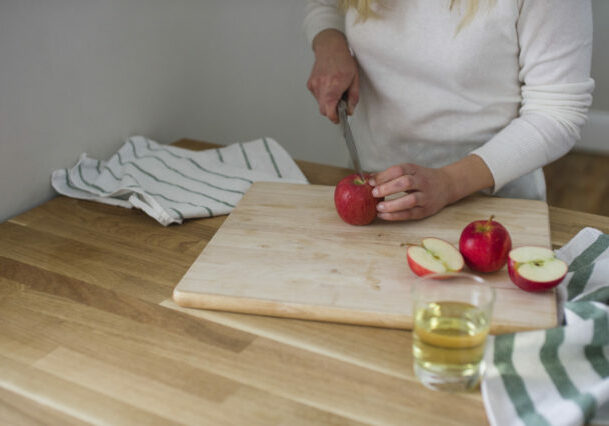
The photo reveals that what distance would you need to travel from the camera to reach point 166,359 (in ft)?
2.94

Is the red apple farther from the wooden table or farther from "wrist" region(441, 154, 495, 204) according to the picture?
the wooden table

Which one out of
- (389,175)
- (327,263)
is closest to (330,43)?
(389,175)

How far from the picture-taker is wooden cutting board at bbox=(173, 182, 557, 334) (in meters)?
0.95

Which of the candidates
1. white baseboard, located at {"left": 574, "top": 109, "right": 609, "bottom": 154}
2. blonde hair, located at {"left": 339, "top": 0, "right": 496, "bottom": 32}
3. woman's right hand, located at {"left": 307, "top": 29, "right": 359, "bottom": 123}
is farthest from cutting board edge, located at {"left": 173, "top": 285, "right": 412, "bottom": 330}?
white baseboard, located at {"left": 574, "top": 109, "right": 609, "bottom": 154}

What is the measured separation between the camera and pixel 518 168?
1.25 m

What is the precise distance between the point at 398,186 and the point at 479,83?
13.8 inches

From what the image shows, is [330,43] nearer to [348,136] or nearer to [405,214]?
[348,136]

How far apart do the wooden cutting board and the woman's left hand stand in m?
0.03

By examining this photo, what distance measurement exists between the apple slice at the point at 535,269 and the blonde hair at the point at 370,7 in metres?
0.50

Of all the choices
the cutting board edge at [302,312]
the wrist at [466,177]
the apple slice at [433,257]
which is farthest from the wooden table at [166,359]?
the wrist at [466,177]

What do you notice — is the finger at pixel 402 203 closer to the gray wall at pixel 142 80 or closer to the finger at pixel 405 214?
the finger at pixel 405 214

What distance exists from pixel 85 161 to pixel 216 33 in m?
0.67

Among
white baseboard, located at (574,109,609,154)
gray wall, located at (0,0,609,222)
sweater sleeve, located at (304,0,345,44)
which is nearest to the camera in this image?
gray wall, located at (0,0,609,222)

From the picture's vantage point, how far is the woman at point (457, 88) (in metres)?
1.20
